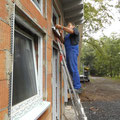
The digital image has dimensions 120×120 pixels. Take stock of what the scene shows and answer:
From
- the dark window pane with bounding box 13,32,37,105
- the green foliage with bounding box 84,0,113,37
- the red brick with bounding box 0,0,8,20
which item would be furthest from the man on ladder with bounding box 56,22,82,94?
the green foliage with bounding box 84,0,113,37

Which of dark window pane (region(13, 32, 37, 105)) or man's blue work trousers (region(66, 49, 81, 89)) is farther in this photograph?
man's blue work trousers (region(66, 49, 81, 89))

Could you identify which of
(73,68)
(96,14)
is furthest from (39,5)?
(96,14)

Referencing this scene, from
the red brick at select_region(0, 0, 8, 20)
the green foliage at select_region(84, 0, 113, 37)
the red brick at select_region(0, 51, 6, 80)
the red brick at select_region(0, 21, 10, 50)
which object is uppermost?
the green foliage at select_region(84, 0, 113, 37)

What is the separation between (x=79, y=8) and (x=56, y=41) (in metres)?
2.21

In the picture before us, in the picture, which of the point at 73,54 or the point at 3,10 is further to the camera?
the point at 73,54

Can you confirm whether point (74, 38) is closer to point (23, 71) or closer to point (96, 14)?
point (23, 71)

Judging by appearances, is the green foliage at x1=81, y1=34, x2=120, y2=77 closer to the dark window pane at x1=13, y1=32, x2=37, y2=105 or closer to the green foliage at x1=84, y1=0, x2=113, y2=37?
the green foliage at x1=84, y1=0, x2=113, y2=37

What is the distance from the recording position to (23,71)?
174cm

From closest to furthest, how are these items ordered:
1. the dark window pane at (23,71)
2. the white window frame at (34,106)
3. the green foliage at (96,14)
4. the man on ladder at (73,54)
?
the white window frame at (34,106) → the dark window pane at (23,71) → the man on ladder at (73,54) → the green foliage at (96,14)

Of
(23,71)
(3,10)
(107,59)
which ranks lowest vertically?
(23,71)

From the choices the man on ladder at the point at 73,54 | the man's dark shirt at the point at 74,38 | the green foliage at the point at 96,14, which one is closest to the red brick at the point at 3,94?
the man on ladder at the point at 73,54

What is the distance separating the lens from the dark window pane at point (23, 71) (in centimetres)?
155

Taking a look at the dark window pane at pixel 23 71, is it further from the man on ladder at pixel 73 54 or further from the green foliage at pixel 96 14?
the green foliage at pixel 96 14

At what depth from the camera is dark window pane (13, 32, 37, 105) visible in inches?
61.2
